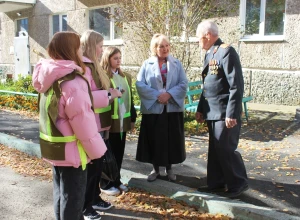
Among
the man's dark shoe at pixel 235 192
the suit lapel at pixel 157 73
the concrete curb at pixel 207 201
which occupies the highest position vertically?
the suit lapel at pixel 157 73

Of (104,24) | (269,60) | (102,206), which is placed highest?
(104,24)

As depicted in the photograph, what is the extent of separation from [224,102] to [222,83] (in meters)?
0.19

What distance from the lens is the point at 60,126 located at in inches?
107

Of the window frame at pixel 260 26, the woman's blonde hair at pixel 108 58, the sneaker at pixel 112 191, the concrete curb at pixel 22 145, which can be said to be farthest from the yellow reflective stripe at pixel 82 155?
the window frame at pixel 260 26

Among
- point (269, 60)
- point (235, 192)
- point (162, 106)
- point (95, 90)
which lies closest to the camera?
point (95, 90)

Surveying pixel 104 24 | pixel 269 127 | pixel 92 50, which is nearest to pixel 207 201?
pixel 92 50

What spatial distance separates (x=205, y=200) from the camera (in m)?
3.63

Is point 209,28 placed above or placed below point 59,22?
below

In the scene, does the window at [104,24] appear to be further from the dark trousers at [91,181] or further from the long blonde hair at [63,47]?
the long blonde hair at [63,47]

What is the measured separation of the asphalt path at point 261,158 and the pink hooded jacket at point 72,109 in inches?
72.9

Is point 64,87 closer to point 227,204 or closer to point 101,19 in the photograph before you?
point 227,204

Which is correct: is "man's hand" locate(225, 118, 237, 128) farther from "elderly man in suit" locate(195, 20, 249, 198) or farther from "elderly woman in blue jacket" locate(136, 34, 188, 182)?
"elderly woman in blue jacket" locate(136, 34, 188, 182)

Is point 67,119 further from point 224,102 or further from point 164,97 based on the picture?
point 224,102

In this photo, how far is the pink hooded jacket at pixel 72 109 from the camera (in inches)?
103
